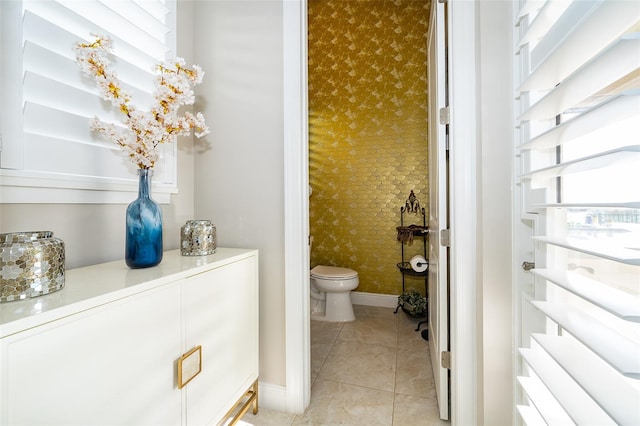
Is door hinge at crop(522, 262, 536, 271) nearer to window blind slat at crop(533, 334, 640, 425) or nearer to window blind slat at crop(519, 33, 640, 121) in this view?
window blind slat at crop(533, 334, 640, 425)

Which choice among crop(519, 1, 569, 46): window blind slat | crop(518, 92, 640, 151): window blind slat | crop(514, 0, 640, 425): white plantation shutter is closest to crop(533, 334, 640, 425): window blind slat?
crop(514, 0, 640, 425): white plantation shutter

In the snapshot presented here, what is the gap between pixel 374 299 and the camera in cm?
319

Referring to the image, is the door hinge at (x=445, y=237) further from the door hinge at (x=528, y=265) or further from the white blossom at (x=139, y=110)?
the white blossom at (x=139, y=110)

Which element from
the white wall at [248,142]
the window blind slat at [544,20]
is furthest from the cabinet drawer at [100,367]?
the window blind slat at [544,20]

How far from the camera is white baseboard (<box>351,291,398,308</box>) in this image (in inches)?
123

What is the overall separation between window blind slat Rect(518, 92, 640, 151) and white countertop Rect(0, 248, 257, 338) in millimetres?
1100

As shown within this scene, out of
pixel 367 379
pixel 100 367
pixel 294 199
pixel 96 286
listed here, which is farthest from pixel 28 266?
pixel 367 379

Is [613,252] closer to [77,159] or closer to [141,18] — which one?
[77,159]

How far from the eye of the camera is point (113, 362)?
0.74 m

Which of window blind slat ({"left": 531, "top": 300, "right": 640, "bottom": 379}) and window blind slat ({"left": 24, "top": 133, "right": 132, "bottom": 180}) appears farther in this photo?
window blind slat ({"left": 24, "top": 133, "right": 132, "bottom": 180})

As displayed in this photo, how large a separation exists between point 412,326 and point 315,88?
9.15 feet

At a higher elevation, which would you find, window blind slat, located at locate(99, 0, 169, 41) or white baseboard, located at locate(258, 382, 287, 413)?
window blind slat, located at locate(99, 0, 169, 41)

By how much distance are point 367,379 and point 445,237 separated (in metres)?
1.07

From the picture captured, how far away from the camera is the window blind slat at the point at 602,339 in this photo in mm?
402
